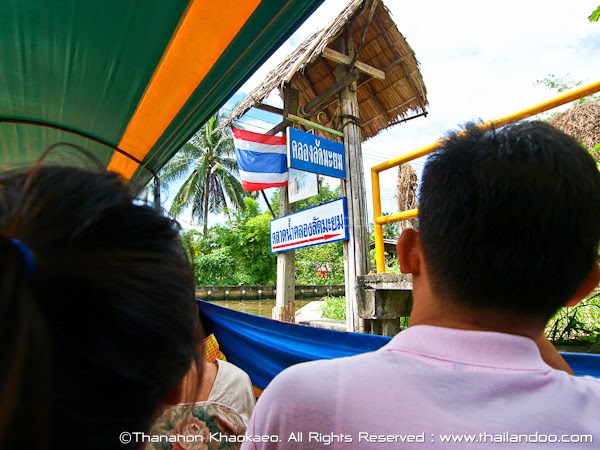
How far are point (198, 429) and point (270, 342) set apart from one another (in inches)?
49.2

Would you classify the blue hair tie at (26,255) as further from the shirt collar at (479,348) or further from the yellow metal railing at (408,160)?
the yellow metal railing at (408,160)

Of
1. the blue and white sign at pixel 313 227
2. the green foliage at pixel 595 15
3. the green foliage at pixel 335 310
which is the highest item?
the green foliage at pixel 595 15

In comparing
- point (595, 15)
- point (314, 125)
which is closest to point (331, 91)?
point (314, 125)

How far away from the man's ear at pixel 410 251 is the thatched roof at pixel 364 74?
146 inches

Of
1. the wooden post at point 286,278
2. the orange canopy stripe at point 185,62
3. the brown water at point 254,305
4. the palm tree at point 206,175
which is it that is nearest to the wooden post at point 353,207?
the wooden post at point 286,278

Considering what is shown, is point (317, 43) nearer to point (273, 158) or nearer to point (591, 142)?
point (273, 158)

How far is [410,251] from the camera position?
646mm

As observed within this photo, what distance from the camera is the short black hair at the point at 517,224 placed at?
1.67 ft

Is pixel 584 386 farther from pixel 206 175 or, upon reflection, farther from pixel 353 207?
pixel 206 175

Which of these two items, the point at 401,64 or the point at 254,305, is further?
the point at 254,305

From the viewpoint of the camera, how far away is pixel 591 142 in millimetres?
3668

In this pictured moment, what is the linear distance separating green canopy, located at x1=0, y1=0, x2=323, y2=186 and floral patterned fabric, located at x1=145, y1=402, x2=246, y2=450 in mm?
784

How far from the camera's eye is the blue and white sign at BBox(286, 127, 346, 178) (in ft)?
11.5

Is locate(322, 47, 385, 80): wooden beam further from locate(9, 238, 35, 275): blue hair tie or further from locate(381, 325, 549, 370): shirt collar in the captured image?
locate(9, 238, 35, 275): blue hair tie
